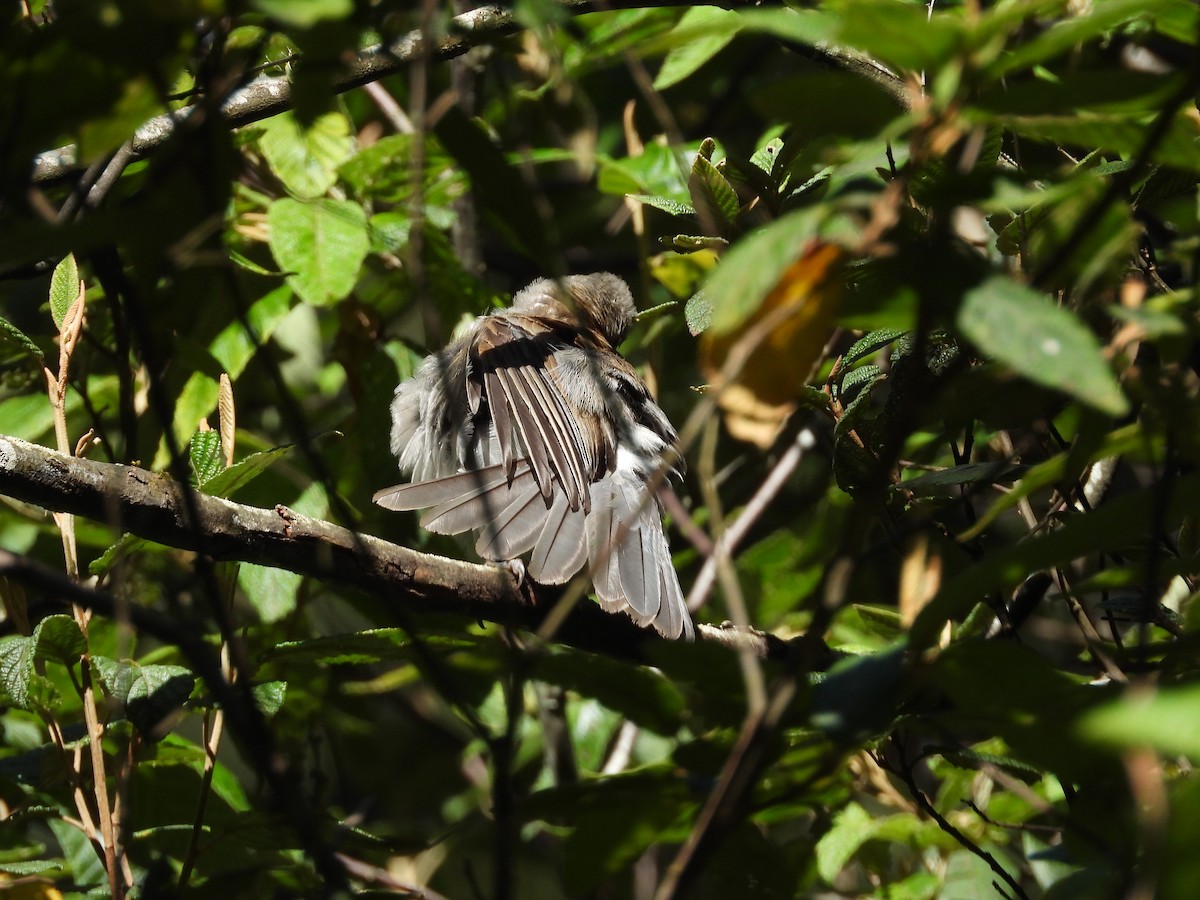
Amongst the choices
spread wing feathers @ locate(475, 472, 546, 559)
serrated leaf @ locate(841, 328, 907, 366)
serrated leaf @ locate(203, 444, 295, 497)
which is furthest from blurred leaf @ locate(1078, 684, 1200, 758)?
spread wing feathers @ locate(475, 472, 546, 559)

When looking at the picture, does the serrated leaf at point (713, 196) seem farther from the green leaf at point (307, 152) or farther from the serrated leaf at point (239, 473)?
the green leaf at point (307, 152)

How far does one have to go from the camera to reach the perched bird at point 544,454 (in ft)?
11.2

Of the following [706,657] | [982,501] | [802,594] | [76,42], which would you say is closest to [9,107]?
[76,42]

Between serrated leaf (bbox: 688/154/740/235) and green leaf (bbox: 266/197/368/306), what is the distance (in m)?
0.92

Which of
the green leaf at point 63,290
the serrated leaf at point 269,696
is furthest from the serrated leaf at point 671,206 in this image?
the serrated leaf at point 269,696

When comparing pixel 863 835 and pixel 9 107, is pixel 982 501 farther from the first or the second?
pixel 9 107

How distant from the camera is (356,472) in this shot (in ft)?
13.8

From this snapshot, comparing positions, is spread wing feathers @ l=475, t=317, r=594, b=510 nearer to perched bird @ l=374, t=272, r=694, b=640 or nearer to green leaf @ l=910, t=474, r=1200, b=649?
perched bird @ l=374, t=272, r=694, b=640

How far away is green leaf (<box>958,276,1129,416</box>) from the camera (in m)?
1.04

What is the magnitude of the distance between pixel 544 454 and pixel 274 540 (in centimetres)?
155

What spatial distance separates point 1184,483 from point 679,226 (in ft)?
10.4

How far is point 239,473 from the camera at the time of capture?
8.17ft

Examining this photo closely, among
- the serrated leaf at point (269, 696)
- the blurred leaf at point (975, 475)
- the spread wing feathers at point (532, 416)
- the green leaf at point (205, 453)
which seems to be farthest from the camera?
the spread wing feathers at point (532, 416)

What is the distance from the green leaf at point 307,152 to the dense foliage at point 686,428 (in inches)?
0.9
